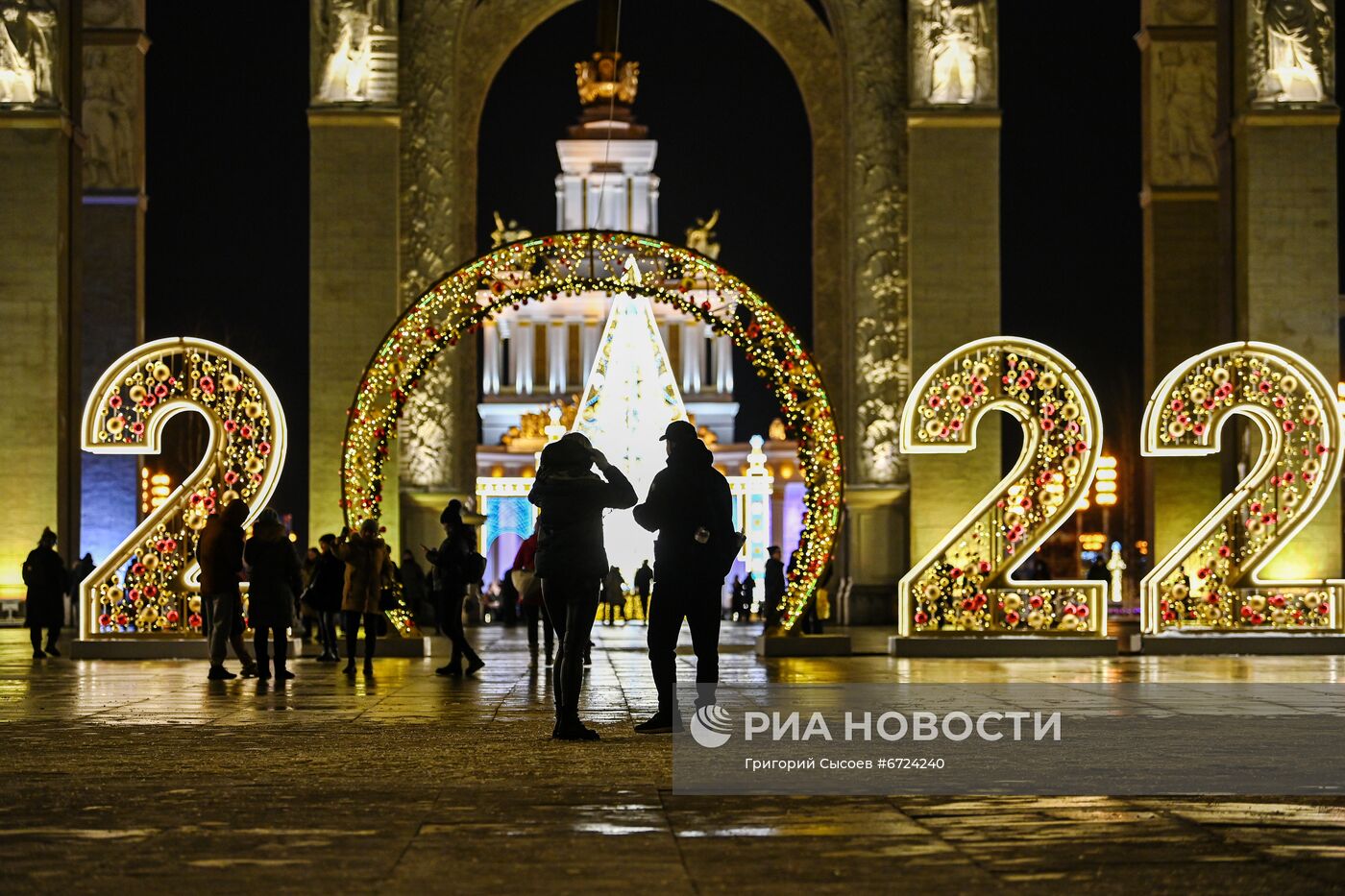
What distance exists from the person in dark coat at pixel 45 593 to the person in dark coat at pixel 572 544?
456 inches

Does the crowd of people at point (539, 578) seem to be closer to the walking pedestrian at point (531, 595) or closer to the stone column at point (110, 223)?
the walking pedestrian at point (531, 595)

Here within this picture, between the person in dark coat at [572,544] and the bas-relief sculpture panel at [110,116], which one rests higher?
the bas-relief sculpture panel at [110,116]

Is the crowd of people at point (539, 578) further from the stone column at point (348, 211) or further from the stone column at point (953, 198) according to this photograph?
the stone column at point (953, 198)

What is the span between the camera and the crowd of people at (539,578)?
10.8m

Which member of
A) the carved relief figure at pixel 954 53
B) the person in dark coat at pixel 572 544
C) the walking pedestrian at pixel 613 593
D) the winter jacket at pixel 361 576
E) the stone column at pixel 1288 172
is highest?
the carved relief figure at pixel 954 53

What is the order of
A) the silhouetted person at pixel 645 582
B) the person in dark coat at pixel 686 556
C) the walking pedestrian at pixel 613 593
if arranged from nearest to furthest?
1. the person in dark coat at pixel 686 556
2. the silhouetted person at pixel 645 582
3. the walking pedestrian at pixel 613 593

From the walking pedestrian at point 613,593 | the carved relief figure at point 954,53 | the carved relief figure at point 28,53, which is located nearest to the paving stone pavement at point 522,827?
the carved relief figure at point 28,53

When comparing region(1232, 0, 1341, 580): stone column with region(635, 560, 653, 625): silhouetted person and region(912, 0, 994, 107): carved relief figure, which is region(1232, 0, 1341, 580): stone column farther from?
region(635, 560, 653, 625): silhouetted person

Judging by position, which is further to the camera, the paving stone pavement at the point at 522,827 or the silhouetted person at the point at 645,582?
the silhouetted person at the point at 645,582

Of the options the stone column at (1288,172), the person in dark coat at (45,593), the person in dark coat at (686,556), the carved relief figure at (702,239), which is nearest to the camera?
the person in dark coat at (686,556)

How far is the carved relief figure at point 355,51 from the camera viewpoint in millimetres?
29062

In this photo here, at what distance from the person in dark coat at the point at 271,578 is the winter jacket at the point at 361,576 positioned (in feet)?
3.93

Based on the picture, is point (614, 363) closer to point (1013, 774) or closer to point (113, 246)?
point (113, 246)

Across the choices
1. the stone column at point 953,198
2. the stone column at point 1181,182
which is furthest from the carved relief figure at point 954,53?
the stone column at point 1181,182
